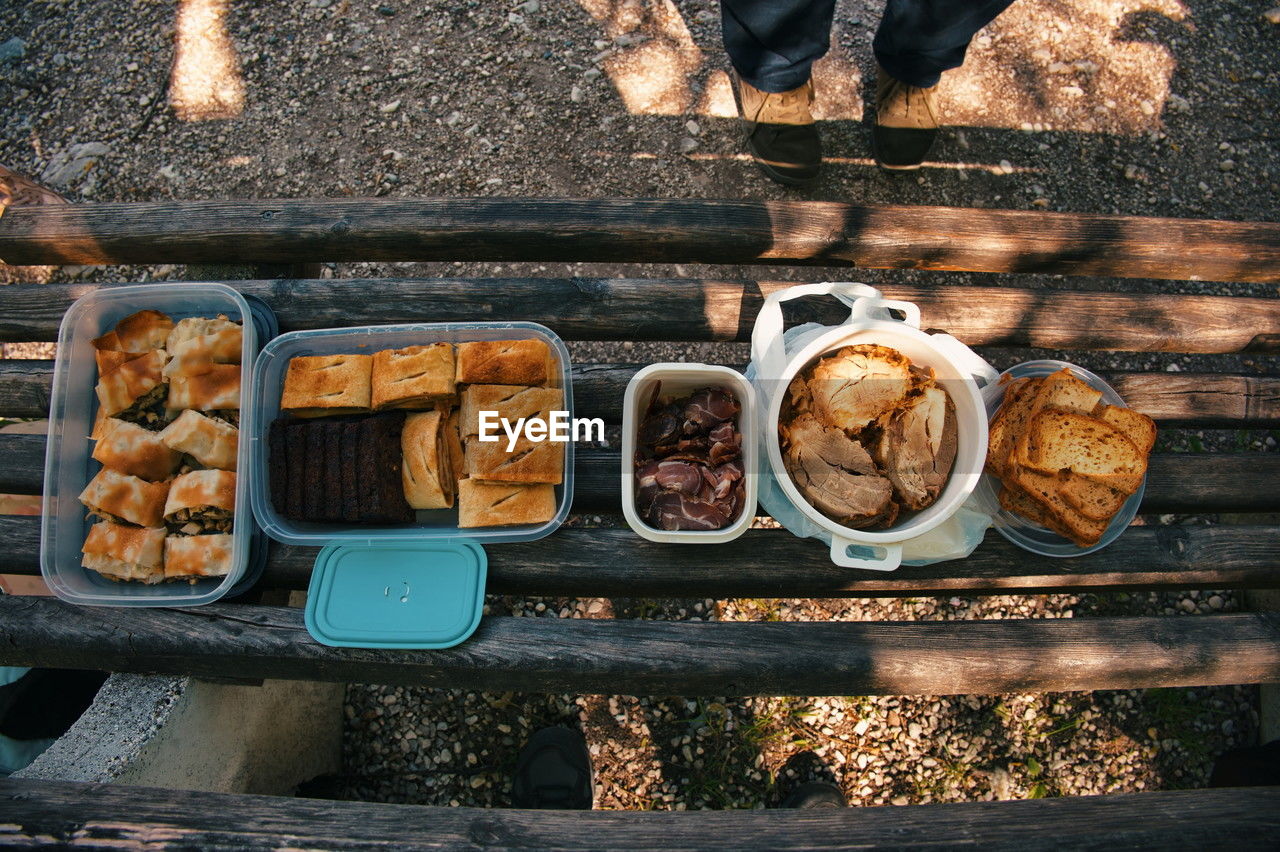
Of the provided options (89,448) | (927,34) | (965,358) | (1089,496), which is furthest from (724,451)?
(927,34)

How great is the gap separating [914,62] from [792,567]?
2062mm

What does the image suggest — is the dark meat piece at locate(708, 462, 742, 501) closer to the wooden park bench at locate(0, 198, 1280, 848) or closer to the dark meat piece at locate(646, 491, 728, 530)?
the dark meat piece at locate(646, 491, 728, 530)

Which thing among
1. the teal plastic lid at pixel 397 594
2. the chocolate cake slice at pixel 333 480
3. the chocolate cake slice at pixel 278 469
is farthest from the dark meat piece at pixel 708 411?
the chocolate cake slice at pixel 278 469

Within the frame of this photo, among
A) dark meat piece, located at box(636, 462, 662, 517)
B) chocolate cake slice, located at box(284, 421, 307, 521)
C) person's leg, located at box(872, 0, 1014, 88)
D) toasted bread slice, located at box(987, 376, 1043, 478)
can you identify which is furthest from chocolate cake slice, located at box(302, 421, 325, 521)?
person's leg, located at box(872, 0, 1014, 88)

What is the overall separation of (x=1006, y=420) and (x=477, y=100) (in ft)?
8.26

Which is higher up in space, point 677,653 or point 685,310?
point 685,310

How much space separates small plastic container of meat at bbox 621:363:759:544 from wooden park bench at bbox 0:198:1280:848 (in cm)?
16

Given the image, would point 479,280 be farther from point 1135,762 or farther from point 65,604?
point 1135,762

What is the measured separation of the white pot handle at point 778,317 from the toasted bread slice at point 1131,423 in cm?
49


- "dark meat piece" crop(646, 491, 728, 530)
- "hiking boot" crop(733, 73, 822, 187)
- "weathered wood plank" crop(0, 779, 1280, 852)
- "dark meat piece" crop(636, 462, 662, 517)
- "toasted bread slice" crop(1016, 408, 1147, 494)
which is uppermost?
"hiking boot" crop(733, 73, 822, 187)

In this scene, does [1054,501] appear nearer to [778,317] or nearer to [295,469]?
[778,317]

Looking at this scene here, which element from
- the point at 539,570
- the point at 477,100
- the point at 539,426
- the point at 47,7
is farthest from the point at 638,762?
the point at 47,7

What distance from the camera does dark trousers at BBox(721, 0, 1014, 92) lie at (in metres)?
2.44

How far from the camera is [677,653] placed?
5.61 ft
